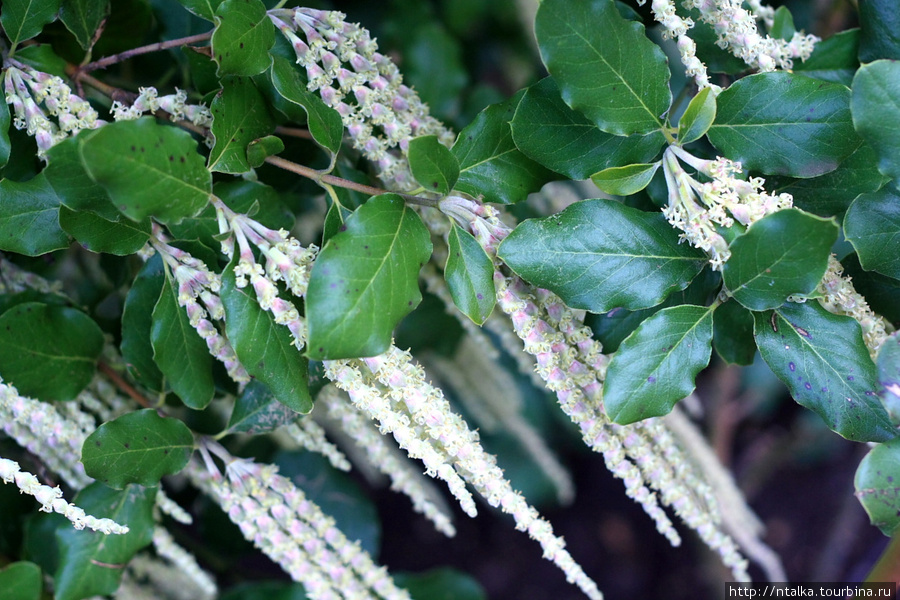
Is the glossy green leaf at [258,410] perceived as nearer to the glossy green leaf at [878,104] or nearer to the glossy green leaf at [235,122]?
the glossy green leaf at [235,122]

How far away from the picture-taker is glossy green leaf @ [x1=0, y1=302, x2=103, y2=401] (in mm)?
772

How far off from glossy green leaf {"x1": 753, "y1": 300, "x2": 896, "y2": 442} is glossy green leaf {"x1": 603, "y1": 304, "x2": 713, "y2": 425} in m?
0.07

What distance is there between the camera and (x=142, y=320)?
782 mm

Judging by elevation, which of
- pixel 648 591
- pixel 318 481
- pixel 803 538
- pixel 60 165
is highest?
pixel 60 165

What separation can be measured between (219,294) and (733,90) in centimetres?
51

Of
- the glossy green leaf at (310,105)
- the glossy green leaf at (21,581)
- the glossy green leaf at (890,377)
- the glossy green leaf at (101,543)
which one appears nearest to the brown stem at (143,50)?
the glossy green leaf at (310,105)

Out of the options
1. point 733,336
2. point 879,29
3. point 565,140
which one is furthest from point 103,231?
point 879,29

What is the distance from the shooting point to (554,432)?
1.96 m

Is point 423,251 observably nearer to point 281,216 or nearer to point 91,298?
point 281,216

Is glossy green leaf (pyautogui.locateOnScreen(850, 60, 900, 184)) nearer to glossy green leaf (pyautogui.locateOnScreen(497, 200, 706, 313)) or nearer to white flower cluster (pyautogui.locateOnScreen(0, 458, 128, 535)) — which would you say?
glossy green leaf (pyautogui.locateOnScreen(497, 200, 706, 313))

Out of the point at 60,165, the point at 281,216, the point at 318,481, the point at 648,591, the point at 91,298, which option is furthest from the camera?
the point at 648,591

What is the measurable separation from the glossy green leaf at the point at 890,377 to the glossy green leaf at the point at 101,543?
29.8 inches

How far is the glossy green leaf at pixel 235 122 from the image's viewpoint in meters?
0.65

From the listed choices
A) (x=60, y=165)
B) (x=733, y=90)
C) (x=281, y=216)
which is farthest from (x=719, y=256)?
(x=60, y=165)
